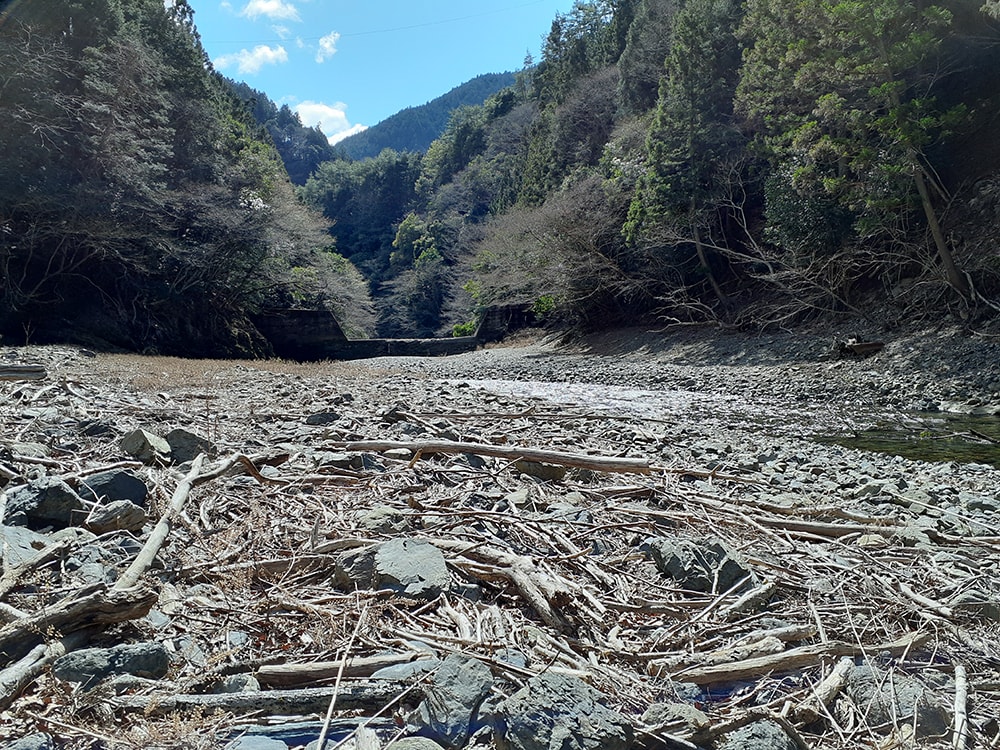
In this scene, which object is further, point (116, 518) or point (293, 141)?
point (293, 141)

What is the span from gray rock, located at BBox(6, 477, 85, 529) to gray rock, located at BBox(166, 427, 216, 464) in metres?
1.00

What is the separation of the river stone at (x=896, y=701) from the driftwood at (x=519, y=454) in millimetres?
2186

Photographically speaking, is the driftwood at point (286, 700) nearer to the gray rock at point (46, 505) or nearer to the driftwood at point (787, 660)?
the driftwood at point (787, 660)

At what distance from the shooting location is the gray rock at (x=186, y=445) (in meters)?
Answer: 3.59

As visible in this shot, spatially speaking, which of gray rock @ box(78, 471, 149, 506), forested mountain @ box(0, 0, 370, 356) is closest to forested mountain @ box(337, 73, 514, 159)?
forested mountain @ box(0, 0, 370, 356)

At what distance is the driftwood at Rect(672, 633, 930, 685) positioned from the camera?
5.81 feet

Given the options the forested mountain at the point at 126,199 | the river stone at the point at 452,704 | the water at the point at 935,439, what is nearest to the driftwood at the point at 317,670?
the river stone at the point at 452,704

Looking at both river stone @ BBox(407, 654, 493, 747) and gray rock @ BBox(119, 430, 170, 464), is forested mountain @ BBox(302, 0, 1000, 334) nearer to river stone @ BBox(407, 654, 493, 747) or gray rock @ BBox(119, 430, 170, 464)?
gray rock @ BBox(119, 430, 170, 464)

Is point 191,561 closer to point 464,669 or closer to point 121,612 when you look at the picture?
point 121,612

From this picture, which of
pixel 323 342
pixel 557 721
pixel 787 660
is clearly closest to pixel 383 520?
pixel 557 721

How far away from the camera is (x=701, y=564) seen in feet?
8.02

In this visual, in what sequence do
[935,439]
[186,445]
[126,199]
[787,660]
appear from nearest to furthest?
[787,660] → [186,445] → [935,439] → [126,199]

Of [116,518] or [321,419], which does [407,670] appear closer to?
[116,518]

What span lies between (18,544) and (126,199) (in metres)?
20.9
